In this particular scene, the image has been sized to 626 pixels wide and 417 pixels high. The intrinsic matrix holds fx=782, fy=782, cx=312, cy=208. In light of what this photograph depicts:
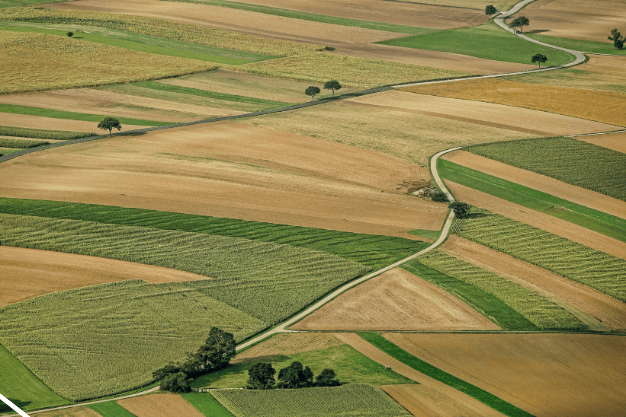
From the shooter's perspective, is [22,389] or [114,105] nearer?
[22,389]

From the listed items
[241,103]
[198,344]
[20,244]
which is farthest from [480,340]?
[241,103]

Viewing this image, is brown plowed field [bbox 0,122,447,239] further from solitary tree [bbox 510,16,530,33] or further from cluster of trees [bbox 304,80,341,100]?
solitary tree [bbox 510,16,530,33]

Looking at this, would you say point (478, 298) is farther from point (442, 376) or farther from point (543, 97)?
point (543, 97)

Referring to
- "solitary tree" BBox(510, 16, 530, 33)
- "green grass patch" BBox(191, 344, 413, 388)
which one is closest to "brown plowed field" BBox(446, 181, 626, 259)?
"green grass patch" BBox(191, 344, 413, 388)

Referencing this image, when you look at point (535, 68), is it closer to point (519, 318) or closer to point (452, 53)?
point (452, 53)

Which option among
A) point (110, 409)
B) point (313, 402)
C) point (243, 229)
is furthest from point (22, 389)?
point (243, 229)

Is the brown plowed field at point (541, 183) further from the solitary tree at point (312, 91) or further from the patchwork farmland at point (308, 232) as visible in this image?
the solitary tree at point (312, 91)
